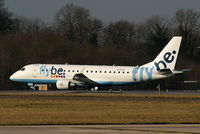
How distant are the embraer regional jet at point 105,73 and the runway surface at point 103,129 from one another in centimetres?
3852

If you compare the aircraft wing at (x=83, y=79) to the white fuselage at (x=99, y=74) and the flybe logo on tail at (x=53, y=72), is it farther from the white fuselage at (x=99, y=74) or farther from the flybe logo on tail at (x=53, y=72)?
the flybe logo on tail at (x=53, y=72)

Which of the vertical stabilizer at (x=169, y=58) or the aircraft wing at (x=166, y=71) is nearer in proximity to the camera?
the aircraft wing at (x=166, y=71)

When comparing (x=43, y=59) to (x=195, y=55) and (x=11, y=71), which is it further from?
(x=195, y=55)

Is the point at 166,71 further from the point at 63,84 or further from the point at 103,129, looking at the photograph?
the point at 103,129

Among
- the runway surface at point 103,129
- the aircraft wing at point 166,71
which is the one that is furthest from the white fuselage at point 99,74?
the runway surface at point 103,129

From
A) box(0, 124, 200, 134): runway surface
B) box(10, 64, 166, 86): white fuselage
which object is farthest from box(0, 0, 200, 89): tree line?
box(0, 124, 200, 134): runway surface

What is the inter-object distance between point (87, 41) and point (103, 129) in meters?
93.7

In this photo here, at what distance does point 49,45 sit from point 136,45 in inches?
1255

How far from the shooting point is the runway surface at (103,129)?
971 inches

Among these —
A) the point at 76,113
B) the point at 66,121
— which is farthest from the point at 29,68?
the point at 66,121

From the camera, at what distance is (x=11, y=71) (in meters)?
84.7

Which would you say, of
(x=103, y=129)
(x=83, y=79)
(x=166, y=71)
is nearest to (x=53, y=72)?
(x=83, y=79)

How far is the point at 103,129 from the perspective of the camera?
26.0 metres

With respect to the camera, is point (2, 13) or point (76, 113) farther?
point (2, 13)
